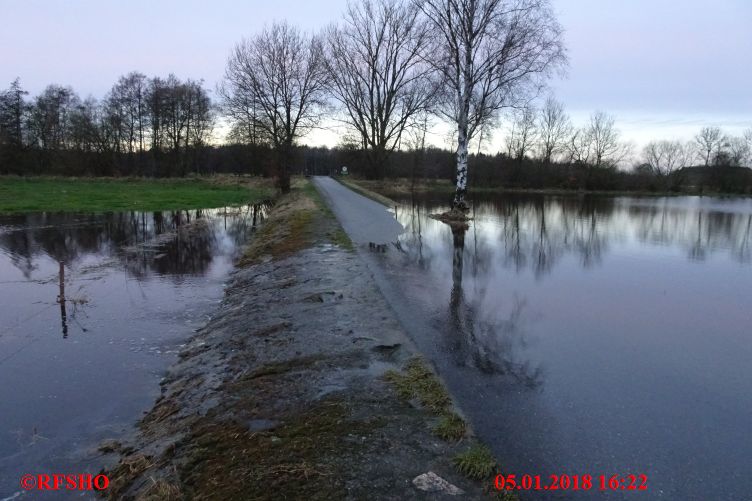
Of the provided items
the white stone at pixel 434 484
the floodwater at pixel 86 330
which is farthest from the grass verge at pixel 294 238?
the white stone at pixel 434 484

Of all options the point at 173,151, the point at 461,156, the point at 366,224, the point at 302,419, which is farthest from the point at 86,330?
the point at 173,151

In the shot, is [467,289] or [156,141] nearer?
[467,289]

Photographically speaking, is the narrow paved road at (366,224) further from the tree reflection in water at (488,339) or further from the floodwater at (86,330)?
the tree reflection in water at (488,339)

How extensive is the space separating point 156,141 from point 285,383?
68.0m

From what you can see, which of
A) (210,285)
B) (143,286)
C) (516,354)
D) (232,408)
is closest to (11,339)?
(143,286)

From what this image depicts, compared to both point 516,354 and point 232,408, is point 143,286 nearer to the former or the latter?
point 232,408

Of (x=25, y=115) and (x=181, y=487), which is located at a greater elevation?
(x=25, y=115)

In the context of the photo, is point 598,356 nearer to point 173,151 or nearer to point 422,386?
point 422,386

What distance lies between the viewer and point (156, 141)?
211 feet

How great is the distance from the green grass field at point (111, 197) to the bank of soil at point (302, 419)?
23810 mm

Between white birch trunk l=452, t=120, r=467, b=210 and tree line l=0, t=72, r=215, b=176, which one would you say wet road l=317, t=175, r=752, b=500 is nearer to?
white birch trunk l=452, t=120, r=467, b=210
